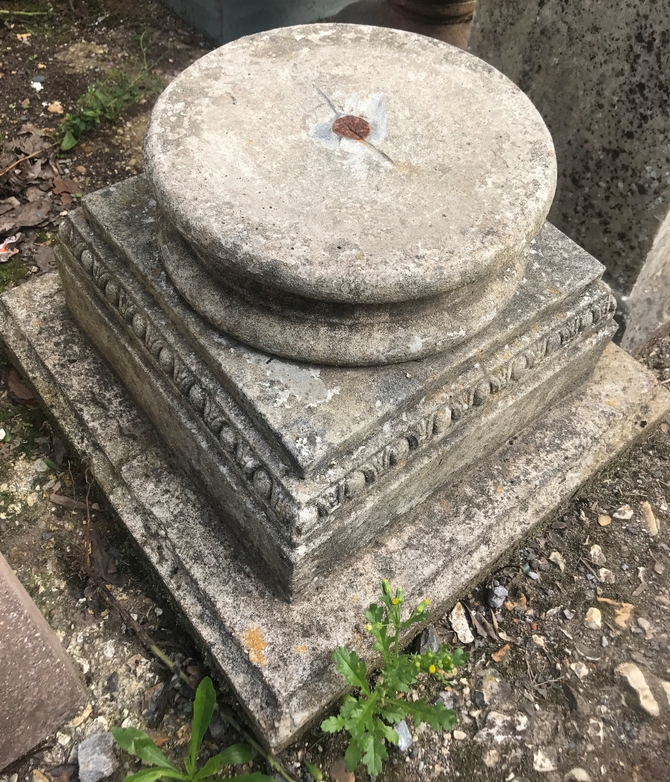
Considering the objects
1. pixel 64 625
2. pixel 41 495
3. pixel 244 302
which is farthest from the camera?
pixel 41 495

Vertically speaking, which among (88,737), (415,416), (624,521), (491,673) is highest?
(415,416)

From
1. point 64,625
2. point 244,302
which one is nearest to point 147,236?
point 244,302

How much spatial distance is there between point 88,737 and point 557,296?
194 centimetres

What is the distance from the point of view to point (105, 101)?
3.72 meters

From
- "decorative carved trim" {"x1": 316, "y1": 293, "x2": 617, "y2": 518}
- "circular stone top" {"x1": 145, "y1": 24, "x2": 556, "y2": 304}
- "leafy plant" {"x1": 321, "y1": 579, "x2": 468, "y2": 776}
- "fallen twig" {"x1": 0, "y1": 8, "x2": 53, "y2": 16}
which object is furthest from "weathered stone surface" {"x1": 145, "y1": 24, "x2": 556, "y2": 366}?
"fallen twig" {"x1": 0, "y1": 8, "x2": 53, "y2": 16}

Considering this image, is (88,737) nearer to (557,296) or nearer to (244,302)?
(244,302)

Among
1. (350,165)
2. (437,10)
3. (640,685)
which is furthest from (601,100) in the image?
(640,685)

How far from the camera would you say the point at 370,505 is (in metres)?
1.91

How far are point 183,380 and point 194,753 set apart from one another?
3.30ft

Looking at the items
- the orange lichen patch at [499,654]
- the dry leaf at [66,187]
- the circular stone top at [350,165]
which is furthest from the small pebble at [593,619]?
the dry leaf at [66,187]

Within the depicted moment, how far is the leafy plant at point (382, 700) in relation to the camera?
68.2 inches

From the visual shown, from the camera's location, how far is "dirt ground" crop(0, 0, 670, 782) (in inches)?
76.4

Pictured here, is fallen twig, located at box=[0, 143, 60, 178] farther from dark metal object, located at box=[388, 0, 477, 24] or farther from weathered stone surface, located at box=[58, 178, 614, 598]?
dark metal object, located at box=[388, 0, 477, 24]

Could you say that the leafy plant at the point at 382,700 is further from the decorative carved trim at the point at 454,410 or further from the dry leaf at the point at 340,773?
the decorative carved trim at the point at 454,410
